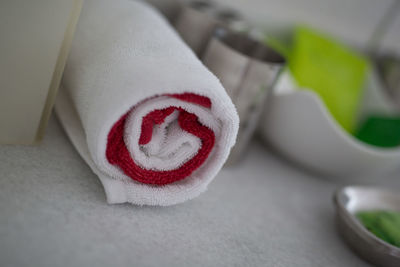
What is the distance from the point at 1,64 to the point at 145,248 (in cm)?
39

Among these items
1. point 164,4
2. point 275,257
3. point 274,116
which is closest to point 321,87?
point 274,116

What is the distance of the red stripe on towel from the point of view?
697 millimetres

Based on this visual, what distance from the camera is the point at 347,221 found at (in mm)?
845

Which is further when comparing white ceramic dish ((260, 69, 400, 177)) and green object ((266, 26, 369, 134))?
green object ((266, 26, 369, 134))

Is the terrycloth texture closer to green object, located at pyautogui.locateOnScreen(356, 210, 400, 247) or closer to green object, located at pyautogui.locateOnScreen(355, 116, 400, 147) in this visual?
green object, located at pyautogui.locateOnScreen(356, 210, 400, 247)

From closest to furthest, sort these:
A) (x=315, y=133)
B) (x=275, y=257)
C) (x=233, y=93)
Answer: (x=275, y=257) < (x=233, y=93) < (x=315, y=133)

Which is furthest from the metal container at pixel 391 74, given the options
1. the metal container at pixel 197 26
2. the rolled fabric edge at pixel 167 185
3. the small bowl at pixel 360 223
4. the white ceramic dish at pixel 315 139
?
the rolled fabric edge at pixel 167 185

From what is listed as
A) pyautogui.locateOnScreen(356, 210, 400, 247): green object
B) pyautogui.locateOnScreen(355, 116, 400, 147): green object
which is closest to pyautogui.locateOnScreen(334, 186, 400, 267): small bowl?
pyautogui.locateOnScreen(356, 210, 400, 247): green object

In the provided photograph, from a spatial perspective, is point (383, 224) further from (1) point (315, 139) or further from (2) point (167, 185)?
(2) point (167, 185)

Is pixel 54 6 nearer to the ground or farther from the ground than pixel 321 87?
farther from the ground

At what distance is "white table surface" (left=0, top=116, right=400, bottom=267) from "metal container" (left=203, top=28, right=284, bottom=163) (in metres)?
0.13

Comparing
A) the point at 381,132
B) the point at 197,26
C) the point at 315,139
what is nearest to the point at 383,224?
the point at 315,139

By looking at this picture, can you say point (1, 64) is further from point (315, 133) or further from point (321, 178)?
point (321, 178)

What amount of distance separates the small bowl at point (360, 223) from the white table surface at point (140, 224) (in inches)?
1.4
